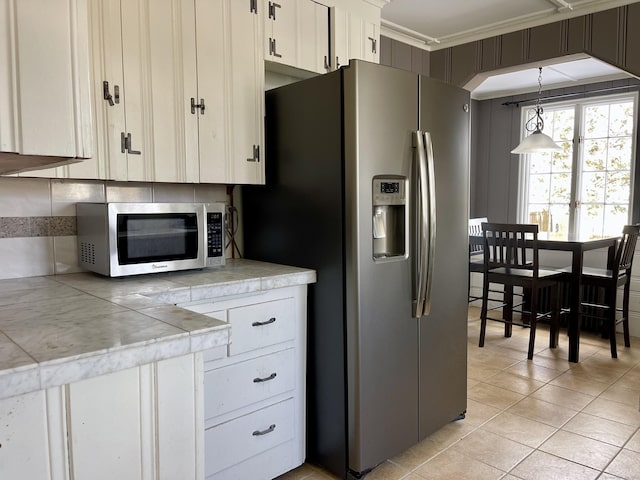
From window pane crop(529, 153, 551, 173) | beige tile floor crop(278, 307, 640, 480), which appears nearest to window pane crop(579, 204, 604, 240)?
window pane crop(529, 153, 551, 173)

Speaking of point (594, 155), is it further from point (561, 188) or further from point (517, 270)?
point (517, 270)

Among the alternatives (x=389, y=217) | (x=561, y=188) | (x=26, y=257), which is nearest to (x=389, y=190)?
(x=389, y=217)

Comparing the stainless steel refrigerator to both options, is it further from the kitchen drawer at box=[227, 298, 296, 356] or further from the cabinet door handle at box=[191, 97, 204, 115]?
the cabinet door handle at box=[191, 97, 204, 115]

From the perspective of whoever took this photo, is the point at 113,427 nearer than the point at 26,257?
Yes

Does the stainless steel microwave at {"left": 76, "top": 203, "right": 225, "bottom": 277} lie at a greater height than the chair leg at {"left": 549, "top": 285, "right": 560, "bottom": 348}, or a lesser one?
greater

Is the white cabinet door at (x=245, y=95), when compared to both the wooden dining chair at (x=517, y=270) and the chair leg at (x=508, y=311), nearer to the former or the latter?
the wooden dining chair at (x=517, y=270)

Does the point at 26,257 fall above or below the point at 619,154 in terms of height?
below

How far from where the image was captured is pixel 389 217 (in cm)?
216

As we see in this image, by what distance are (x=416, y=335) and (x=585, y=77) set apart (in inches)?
152

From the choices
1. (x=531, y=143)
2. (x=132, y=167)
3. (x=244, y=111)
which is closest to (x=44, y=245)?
(x=132, y=167)

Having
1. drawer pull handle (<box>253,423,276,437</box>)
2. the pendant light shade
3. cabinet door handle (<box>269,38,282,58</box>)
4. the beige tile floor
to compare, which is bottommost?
the beige tile floor

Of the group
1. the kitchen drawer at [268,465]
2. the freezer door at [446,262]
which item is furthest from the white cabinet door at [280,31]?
the kitchen drawer at [268,465]

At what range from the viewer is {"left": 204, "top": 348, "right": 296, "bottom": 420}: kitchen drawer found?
180 centimetres

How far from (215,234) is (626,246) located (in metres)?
3.23
